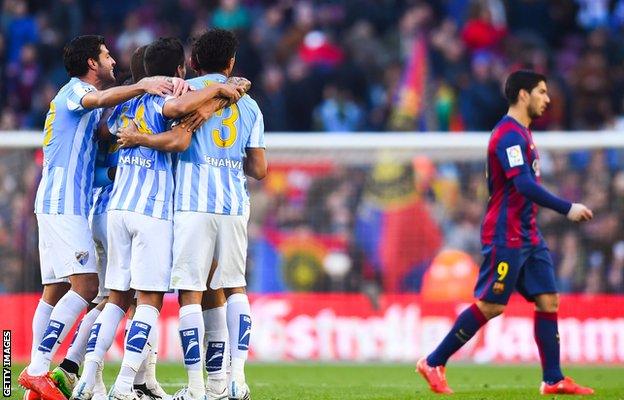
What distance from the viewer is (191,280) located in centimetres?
810

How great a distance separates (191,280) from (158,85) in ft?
4.07

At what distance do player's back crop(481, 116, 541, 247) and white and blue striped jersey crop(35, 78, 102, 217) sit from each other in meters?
2.98

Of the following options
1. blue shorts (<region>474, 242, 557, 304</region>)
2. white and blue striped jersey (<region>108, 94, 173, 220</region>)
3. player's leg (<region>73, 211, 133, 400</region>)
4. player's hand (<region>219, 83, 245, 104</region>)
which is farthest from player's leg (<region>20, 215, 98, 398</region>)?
blue shorts (<region>474, 242, 557, 304</region>)

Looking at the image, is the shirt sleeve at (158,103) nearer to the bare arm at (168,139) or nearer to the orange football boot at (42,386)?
the bare arm at (168,139)

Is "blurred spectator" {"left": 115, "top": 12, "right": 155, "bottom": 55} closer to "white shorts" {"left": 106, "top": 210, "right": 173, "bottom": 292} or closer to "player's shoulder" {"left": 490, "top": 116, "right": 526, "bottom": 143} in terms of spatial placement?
"player's shoulder" {"left": 490, "top": 116, "right": 526, "bottom": 143}

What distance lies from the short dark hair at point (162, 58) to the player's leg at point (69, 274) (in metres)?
1.14

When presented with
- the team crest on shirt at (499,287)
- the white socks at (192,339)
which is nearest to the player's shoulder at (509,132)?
the team crest on shirt at (499,287)

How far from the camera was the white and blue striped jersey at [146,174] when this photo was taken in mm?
8164

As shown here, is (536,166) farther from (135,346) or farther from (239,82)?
→ (135,346)

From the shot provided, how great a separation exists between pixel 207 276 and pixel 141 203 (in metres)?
0.63

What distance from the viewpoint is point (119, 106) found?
853 centimetres

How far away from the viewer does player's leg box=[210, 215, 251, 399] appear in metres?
8.25

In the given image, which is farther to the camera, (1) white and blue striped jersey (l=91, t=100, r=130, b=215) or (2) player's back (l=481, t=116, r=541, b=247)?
(2) player's back (l=481, t=116, r=541, b=247)

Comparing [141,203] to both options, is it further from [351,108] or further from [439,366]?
[351,108]
